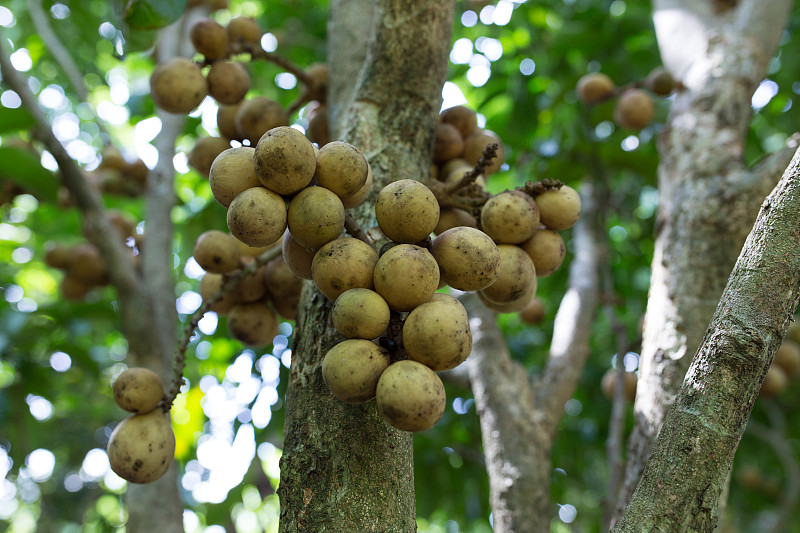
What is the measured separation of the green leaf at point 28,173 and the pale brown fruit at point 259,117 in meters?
1.52

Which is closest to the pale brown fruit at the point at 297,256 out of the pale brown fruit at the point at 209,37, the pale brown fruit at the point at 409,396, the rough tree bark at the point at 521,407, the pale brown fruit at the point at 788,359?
the pale brown fruit at the point at 409,396

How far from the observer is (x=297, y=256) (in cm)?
117

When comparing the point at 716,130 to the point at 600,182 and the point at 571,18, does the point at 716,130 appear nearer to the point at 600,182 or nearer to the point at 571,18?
the point at 600,182

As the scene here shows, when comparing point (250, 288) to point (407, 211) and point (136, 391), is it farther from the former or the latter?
point (407, 211)

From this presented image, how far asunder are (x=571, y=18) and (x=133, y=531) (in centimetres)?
310

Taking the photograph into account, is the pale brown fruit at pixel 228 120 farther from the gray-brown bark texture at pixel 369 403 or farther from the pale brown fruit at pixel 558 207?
the pale brown fruit at pixel 558 207

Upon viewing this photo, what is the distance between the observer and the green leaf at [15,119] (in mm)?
2496

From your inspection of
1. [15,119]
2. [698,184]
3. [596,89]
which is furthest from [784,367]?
[15,119]

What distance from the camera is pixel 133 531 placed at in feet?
6.23

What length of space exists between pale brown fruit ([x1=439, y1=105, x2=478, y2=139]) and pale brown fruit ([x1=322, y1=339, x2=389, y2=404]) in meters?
0.80

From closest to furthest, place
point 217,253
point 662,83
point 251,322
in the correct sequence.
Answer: point 217,253 → point 251,322 → point 662,83

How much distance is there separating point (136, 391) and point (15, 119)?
5.82 feet

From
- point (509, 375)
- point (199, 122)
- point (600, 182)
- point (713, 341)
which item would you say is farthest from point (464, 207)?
point (199, 122)

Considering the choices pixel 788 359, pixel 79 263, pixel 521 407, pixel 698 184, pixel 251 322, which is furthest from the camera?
pixel 788 359
